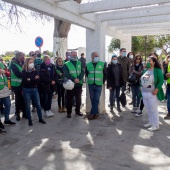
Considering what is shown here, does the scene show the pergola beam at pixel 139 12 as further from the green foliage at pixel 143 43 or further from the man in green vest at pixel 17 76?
the green foliage at pixel 143 43

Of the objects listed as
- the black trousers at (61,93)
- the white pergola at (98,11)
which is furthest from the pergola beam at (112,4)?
the black trousers at (61,93)

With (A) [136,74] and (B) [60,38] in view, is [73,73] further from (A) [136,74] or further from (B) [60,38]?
(B) [60,38]

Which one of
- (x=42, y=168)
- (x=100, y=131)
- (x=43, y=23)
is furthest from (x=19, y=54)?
(x=43, y=23)

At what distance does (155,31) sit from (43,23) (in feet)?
18.1

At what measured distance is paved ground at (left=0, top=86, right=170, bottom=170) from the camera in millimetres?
3684

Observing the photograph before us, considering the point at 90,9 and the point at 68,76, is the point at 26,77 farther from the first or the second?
the point at 90,9

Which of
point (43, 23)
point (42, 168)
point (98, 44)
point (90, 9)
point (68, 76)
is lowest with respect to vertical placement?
point (42, 168)

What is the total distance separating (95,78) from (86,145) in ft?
7.62

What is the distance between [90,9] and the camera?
579cm

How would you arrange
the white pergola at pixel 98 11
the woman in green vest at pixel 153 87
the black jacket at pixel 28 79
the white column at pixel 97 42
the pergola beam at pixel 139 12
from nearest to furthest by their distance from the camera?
the white pergola at pixel 98 11 → the woman in green vest at pixel 153 87 → the black jacket at pixel 28 79 → the pergola beam at pixel 139 12 → the white column at pixel 97 42

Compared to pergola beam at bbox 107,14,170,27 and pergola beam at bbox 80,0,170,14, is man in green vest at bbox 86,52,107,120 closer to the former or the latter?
pergola beam at bbox 80,0,170,14

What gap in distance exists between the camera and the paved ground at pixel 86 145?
3.68 meters

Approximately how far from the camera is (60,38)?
10914mm

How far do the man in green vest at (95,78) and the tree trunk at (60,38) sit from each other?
452 centimetres
